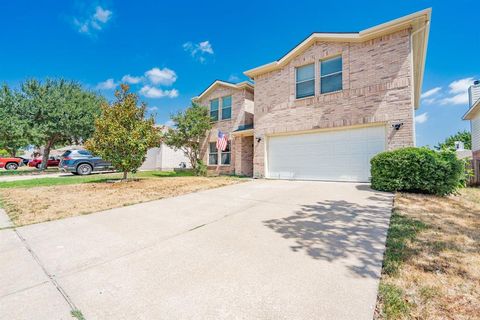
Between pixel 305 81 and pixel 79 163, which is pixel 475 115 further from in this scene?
pixel 79 163

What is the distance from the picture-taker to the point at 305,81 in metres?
A: 11.2

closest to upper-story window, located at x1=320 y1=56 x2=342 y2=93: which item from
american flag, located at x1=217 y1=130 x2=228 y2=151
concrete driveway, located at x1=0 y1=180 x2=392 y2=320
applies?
american flag, located at x1=217 y1=130 x2=228 y2=151

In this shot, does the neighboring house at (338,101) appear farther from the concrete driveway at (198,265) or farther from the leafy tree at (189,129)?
the concrete driveway at (198,265)

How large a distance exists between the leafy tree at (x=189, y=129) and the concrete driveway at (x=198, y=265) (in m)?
9.84

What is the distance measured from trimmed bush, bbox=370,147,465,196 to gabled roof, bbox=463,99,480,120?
1097 centimetres

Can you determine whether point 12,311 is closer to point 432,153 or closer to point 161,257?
point 161,257

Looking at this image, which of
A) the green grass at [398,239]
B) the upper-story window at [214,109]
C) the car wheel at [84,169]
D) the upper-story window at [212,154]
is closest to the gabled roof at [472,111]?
the green grass at [398,239]

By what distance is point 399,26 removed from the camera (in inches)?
337

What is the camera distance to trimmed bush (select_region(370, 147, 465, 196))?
21.4ft

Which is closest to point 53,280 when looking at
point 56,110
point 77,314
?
point 77,314

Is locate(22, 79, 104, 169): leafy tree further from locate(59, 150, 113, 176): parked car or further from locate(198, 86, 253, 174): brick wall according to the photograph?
locate(198, 86, 253, 174): brick wall

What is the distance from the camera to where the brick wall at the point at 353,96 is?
8531 millimetres

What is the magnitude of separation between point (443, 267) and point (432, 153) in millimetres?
5626

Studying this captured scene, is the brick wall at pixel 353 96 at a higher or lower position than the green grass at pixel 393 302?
higher
